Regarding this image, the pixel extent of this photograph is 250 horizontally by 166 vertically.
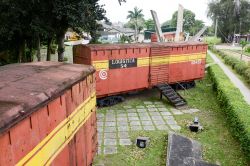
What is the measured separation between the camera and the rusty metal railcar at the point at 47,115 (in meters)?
3.45

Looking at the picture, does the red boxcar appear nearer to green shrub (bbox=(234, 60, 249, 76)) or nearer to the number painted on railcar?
the number painted on railcar

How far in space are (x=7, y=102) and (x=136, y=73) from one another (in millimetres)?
11412

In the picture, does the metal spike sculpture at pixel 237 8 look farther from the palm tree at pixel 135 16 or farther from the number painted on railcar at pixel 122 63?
the number painted on railcar at pixel 122 63

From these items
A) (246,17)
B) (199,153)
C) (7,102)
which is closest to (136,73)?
(199,153)

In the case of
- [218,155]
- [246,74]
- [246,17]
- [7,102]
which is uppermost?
[246,17]

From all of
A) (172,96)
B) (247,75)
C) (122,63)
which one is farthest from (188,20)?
(122,63)

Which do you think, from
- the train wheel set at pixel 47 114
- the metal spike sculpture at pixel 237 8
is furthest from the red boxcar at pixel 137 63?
the metal spike sculpture at pixel 237 8

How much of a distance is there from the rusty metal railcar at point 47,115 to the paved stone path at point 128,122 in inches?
117

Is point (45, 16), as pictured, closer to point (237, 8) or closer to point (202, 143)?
point (202, 143)

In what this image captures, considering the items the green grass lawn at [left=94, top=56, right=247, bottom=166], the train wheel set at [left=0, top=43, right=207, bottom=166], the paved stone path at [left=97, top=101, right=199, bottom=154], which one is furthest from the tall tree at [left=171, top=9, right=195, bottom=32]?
the train wheel set at [left=0, top=43, right=207, bottom=166]

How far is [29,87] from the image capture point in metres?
4.54

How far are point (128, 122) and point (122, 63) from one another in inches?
134

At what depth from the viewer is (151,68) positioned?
50.8ft

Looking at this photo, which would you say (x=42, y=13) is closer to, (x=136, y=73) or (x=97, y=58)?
(x=97, y=58)
